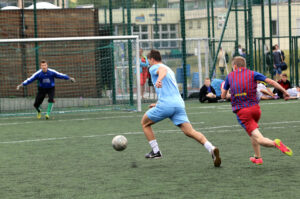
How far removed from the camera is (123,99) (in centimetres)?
1928

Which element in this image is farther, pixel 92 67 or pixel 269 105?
pixel 92 67

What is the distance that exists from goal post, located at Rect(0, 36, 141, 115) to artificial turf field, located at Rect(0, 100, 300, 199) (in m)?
4.82

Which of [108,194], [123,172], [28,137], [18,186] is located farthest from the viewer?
[28,137]

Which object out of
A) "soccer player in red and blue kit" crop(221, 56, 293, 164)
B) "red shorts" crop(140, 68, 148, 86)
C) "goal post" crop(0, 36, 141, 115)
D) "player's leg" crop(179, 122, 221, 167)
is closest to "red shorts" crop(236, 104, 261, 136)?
"soccer player in red and blue kit" crop(221, 56, 293, 164)

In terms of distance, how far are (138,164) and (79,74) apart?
44.4ft

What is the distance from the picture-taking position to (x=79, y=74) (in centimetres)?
2155

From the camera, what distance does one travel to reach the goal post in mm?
19266

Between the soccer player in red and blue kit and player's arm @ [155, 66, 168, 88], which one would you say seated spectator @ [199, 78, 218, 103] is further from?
the soccer player in red and blue kit

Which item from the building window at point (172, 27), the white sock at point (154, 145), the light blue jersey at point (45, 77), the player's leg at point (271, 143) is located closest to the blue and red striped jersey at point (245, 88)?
the player's leg at point (271, 143)

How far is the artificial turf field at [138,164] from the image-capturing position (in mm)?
6465

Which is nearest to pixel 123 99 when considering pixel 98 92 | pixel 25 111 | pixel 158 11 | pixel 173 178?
pixel 98 92

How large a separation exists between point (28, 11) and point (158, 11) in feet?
24.9

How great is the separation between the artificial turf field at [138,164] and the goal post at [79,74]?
482 centimetres

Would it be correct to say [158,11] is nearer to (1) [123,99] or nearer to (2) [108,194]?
(1) [123,99]
